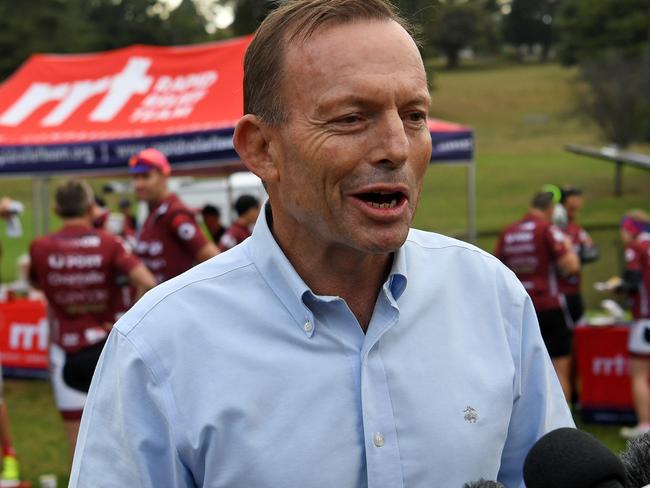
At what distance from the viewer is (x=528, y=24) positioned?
292ft

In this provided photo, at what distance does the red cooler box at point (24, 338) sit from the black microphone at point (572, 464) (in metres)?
9.84

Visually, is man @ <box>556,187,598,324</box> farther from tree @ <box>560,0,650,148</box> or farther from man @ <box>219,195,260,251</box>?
tree @ <box>560,0,650,148</box>

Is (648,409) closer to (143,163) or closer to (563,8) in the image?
(143,163)

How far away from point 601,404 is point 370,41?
7.66 metres

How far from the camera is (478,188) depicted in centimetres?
3884

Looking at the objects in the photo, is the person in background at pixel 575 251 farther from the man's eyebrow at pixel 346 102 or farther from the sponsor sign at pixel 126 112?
the man's eyebrow at pixel 346 102

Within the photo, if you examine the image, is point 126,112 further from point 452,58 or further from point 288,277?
point 452,58

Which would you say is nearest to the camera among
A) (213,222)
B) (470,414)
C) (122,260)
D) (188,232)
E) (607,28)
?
(470,414)

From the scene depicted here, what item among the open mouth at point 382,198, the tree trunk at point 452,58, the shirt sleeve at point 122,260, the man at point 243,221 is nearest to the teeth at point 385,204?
the open mouth at point 382,198

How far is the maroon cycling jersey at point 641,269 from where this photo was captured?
778 centimetres

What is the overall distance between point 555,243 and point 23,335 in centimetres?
586

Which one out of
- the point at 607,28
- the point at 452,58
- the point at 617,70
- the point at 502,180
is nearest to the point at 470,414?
the point at 617,70

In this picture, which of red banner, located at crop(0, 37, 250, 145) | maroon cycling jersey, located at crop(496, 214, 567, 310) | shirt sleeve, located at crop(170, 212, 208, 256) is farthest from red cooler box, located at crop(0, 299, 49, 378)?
maroon cycling jersey, located at crop(496, 214, 567, 310)

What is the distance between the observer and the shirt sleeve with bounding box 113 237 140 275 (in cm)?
631
